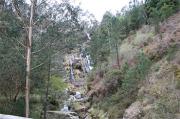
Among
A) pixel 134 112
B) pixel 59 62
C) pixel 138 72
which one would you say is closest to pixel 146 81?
pixel 138 72

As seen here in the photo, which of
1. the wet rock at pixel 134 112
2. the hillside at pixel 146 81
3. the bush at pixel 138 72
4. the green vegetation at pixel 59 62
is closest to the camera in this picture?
the hillside at pixel 146 81

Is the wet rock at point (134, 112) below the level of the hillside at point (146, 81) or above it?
below

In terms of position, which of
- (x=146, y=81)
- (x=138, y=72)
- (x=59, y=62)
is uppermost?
(x=59, y=62)

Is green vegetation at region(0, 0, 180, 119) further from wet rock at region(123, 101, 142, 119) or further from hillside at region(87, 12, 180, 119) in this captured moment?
Answer: wet rock at region(123, 101, 142, 119)

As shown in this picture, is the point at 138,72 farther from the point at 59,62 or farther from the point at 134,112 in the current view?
the point at 59,62

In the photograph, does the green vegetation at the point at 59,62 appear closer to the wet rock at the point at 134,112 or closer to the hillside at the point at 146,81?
the hillside at the point at 146,81

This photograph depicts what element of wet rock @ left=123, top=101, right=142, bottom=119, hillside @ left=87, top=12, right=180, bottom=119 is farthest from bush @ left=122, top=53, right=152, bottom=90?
wet rock @ left=123, top=101, right=142, bottom=119

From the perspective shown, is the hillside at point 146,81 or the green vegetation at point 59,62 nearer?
the hillside at point 146,81

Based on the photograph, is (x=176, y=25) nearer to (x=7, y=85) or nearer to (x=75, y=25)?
(x=75, y=25)

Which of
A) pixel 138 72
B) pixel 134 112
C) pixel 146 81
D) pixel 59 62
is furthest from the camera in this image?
pixel 59 62

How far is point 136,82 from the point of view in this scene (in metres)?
23.1

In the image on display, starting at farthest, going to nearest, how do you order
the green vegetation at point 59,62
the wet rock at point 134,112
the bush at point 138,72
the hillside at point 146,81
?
the bush at point 138,72
the green vegetation at point 59,62
the wet rock at point 134,112
the hillside at point 146,81

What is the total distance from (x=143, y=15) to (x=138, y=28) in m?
1.48

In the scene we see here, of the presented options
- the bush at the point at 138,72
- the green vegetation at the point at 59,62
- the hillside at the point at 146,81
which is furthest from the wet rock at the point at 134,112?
the bush at the point at 138,72
